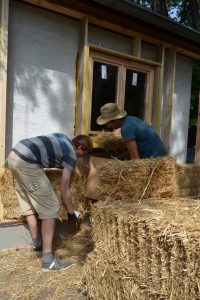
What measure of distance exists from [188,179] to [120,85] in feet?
7.30

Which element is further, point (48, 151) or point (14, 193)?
point (14, 193)

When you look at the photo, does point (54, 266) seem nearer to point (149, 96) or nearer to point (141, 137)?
point (141, 137)

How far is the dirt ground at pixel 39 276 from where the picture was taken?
10.9 ft

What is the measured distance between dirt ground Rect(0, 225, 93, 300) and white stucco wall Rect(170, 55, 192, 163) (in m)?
3.29

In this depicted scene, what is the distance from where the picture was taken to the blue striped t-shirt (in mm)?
3795

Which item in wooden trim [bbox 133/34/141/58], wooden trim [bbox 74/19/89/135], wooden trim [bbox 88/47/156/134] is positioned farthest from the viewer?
wooden trim [bbox 133/34/141/58]

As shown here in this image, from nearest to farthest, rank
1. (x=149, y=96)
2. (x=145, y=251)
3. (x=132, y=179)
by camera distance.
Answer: (x=145, y=251) → (x=132, y=179) → (x=149, y=96)

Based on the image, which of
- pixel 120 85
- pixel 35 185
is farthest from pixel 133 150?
pixel 120 85

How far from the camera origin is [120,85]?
557 centimetres

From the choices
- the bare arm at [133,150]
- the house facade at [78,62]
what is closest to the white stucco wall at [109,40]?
the house facade at [78,62]

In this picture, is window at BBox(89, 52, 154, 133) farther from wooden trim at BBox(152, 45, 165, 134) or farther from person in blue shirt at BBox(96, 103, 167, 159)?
person in blue shirt at BBox(96, 103, 167, 159)

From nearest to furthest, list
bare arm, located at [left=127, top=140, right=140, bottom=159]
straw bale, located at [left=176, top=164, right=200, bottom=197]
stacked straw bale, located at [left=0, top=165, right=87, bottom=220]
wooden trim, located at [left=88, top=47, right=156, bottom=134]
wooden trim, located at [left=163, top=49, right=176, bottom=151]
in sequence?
1. bare arm, located at [left=127, top=140, right=140, bottom=159]
2. stacked straw bale, located at [left=0, top=165, right=87, bottom=220]
3. wooden trim, located at [left=88, top=47, right=156, bottom=134]
4. straw bale, located at [left=176, top=164, right=200, bottom=197]
5. wooden trim, located at [left=163, top=49, right=176, bottom=151]

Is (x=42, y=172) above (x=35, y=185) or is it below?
above

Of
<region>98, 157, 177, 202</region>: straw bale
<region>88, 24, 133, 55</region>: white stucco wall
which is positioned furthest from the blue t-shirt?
<region>88, 24, 133, 55</region>: white stucco wall
